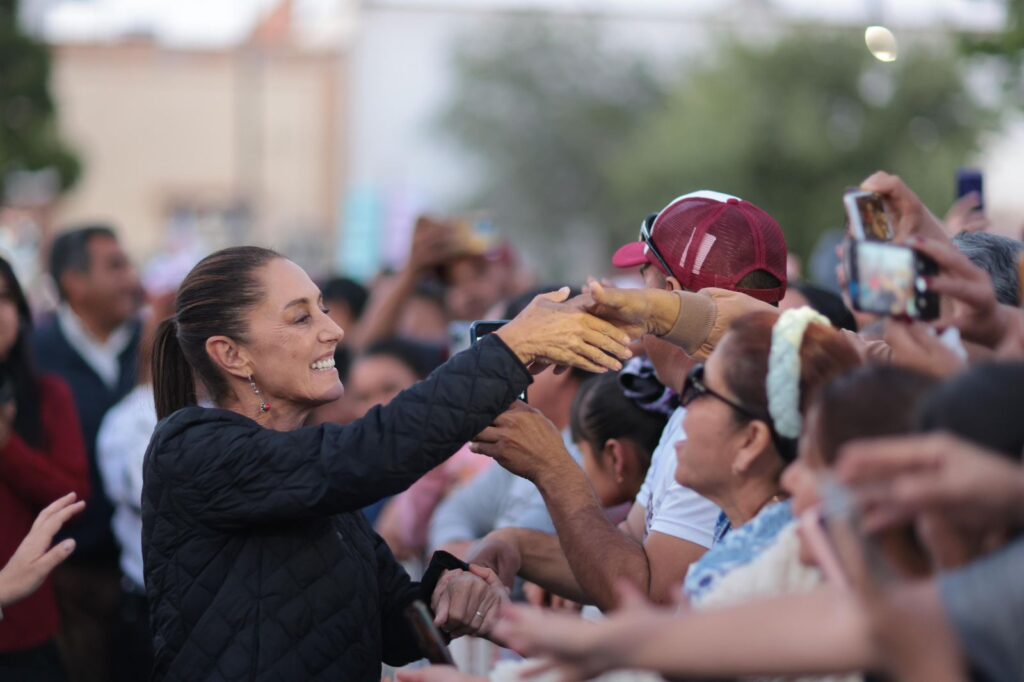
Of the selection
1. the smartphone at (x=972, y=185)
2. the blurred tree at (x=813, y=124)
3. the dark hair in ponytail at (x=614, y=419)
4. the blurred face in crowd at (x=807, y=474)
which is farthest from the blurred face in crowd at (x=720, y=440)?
the blurred tree at (x=813, y=124)

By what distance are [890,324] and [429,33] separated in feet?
155

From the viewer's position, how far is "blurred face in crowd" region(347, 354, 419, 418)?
6422 mm

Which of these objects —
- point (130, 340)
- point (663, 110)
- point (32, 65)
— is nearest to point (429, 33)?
point (663, 110)

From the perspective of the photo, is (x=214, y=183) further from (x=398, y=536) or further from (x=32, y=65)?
(x=398, y=536)

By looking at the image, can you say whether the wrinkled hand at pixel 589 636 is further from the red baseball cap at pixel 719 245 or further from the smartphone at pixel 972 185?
the smartphone at pixel 972 185

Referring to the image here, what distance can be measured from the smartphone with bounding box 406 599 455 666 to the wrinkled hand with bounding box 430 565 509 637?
581mm

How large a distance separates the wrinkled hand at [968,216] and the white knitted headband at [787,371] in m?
2.47

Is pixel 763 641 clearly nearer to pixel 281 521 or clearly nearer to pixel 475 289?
pixel 281 521

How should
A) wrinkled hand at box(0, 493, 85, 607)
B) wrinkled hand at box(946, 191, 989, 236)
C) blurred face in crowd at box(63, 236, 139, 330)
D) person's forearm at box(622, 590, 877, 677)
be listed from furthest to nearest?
blurred face in crowd at box(63, 236, 139, 330), wrinkled hand at box(946, 191, 989, 236), wrinkled hand at box(0, 493, 85, 607), person's forearm at box(622, 590, 877, 677)

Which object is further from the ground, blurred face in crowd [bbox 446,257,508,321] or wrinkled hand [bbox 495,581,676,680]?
wrinkled hand [bbox 495,581,676,680]

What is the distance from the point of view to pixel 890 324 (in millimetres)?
2742

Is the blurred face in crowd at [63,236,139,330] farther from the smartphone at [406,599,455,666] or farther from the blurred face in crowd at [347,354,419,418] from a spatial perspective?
the smartphone at [406,599,455,666]

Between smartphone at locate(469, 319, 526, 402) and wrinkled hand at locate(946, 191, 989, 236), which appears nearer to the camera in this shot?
smartphone at locate(469, 319, 526, 402)

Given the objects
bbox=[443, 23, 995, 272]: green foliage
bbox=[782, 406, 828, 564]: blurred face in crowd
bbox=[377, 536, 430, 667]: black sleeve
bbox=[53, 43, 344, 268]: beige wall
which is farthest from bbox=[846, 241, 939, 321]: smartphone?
bbox=[53, 43, 344, 268]: beige wall
